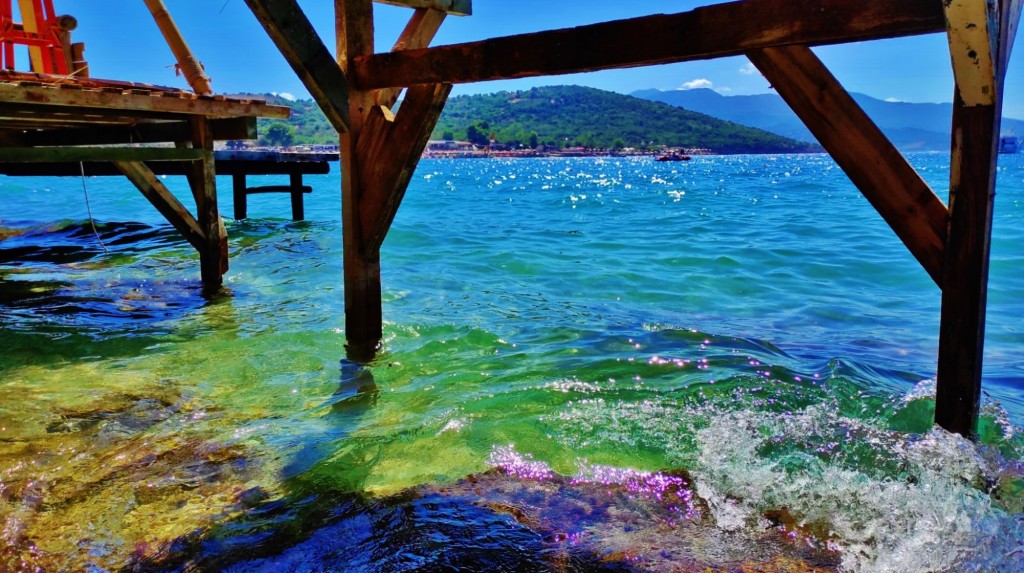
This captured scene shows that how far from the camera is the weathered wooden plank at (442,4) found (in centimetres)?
464

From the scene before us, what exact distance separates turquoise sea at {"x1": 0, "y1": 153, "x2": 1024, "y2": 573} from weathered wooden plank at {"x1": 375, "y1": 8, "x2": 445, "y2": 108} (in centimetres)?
200

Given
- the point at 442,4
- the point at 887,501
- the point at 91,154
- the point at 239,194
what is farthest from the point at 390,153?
the point at 239,194

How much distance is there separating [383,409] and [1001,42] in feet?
12.1

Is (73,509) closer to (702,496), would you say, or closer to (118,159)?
(702,496)

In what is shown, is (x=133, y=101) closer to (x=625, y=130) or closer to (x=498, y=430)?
(x=498, y=430)

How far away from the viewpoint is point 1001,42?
8.52ft

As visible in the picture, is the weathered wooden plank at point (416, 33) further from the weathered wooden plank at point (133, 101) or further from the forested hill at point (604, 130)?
the forested hill at point (604, 130)

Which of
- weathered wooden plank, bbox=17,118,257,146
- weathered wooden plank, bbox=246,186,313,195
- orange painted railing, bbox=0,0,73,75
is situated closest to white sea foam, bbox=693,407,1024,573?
weathered wooden plank, bbox=17,118,257,146

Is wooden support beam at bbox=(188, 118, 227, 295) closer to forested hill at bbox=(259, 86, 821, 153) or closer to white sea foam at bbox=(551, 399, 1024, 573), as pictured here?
white sea foam at bbox=(551, 399, 1024, 573)

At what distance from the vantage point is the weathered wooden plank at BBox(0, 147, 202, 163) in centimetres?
559

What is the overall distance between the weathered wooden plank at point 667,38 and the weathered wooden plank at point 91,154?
344 centimetres

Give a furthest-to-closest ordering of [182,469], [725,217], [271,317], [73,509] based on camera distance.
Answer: [725,217] < [271,317] < [182,469] < [73,509]

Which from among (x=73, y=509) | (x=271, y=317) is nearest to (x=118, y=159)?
(x=271, y=317)

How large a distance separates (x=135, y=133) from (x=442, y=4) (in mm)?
5574
